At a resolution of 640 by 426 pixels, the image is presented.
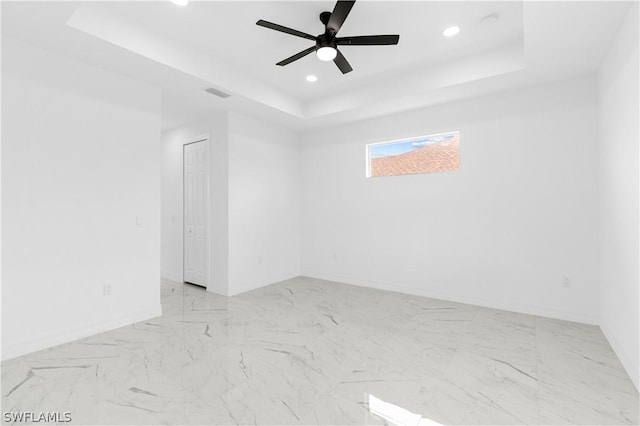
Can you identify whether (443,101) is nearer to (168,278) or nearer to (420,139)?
(420,139)

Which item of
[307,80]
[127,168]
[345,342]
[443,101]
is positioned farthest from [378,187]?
[127,168]

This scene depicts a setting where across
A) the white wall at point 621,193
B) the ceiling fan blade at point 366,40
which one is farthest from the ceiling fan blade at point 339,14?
the white wall at point 621,193

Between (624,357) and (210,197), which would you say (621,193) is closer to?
(624,357)

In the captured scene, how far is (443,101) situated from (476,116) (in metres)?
0.47

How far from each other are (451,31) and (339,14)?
134 centimetres

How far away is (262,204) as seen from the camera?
514cm

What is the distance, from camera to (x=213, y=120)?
474 centimetres

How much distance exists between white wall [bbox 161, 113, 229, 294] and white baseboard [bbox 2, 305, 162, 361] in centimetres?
123

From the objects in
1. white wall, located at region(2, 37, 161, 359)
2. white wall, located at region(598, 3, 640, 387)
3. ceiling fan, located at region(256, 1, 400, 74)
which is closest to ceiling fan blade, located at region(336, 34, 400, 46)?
ceiling fan, located at region(256, 1, 400, 74)

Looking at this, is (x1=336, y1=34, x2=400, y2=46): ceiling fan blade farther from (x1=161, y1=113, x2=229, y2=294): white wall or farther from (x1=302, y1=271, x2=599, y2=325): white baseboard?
(x1=302, y1=271, x2=599, y2=325): white baseboard

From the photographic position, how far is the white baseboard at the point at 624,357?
2.21 meters

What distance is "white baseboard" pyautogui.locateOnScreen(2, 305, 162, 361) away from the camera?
8.53 ft

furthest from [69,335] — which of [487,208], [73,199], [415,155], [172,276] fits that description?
[487,208]

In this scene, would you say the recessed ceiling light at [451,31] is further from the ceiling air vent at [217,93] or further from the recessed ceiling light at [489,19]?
the ceiling air vent at [217,93]
